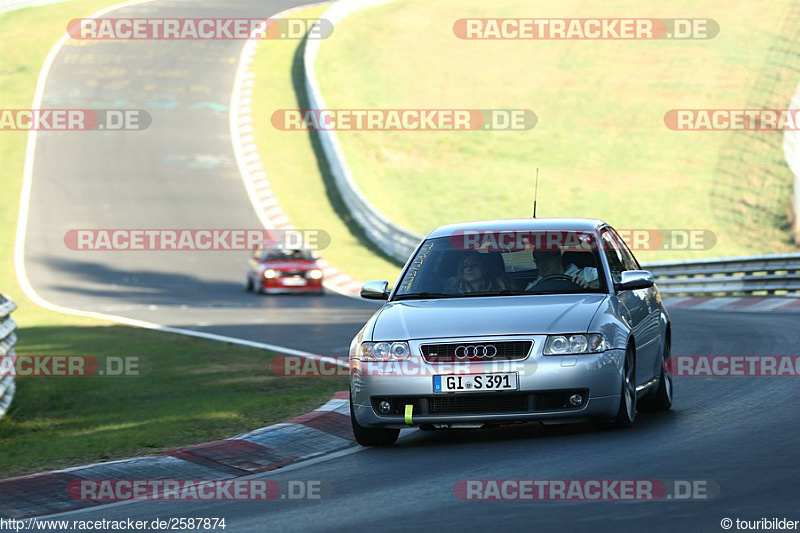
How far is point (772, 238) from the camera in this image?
34000 mm

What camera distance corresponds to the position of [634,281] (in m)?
9.68

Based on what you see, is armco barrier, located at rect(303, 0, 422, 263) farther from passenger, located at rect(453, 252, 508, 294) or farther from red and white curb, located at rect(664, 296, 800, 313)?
passenger, located at rect(453, 252, 508, 294)

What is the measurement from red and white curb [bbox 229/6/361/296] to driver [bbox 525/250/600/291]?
775 inches

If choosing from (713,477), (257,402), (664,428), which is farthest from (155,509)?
(257,402)

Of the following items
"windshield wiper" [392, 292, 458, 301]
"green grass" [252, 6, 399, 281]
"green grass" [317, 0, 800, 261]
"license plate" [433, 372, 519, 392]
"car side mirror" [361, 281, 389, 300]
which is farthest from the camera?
"green grass" [317, 0, 800, 261]

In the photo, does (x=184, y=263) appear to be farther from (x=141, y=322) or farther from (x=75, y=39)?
(x=75, y=39)

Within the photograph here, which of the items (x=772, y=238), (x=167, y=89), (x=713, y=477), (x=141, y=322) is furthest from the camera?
(x=167, y=89)

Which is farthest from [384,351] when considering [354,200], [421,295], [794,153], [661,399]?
[794,153]

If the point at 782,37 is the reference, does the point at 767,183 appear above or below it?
below

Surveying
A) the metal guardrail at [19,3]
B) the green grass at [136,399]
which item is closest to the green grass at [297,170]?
the green grass at [136,399]

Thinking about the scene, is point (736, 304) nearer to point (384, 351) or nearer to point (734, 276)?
point (734, 276)

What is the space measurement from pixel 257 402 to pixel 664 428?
4.40 meters

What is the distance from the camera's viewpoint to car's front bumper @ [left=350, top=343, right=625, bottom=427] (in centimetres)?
876

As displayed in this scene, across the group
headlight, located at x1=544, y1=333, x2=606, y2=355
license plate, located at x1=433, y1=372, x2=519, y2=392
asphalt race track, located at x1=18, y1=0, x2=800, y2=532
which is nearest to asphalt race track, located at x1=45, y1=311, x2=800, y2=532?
asphalt race track, located at x1=18, y1=0, x2=800, y2=532
